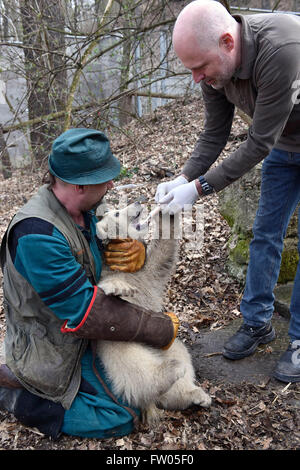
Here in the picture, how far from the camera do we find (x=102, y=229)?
263 centimetres

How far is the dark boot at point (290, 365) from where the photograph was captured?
9.78ft

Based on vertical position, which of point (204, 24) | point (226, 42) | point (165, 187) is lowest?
point (165, 187)

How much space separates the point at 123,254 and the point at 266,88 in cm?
140

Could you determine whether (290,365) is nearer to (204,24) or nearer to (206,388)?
(206,388)

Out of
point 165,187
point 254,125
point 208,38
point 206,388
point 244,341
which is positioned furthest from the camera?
point 244,341

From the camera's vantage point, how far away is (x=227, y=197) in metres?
4.70

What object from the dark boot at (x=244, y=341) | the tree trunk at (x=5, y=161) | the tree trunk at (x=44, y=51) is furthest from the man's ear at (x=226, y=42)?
the tree trunk at (x=5, y=161)

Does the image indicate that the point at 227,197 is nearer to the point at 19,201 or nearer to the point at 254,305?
the point at 254,305

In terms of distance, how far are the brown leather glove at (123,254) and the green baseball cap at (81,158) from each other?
0.52 metres

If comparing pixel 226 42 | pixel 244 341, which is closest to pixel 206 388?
pixel 244 341

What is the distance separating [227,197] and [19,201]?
5.01 meters

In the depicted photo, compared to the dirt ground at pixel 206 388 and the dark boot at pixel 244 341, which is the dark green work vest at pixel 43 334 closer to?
the dirt ground at pixel 206 388

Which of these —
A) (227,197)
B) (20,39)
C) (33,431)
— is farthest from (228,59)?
Result: (20,39)

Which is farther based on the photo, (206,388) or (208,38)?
(206,388)
